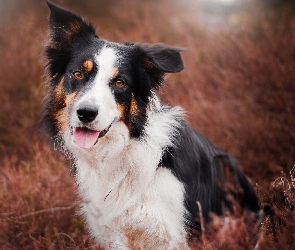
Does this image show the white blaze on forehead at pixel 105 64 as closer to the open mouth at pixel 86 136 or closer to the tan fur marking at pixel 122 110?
the tan fur marking at pixel 122 110

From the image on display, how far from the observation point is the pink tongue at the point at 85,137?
3.04 meters

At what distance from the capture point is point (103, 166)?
326cm

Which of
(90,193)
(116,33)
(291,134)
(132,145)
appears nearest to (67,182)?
(90,193)

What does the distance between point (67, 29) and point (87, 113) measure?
2.97ft

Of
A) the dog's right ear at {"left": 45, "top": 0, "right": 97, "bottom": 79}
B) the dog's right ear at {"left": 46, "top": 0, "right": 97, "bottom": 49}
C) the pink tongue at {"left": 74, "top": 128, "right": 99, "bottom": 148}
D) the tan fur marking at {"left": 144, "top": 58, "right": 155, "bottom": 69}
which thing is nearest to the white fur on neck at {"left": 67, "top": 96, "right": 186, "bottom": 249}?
the pink tongue at {"left": 74, "top": 128, "right": 99, "bottom": 148}

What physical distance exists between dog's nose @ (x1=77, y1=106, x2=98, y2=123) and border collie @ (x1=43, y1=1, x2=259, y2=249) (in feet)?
0.18

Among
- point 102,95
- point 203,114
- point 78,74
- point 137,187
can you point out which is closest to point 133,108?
point 102,95

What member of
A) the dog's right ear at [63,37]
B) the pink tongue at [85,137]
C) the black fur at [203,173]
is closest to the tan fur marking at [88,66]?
the dog's right ear at [63,37]

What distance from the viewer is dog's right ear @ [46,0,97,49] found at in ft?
11.1

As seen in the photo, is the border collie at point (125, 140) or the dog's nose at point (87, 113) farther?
the border collie at point (125, 140)

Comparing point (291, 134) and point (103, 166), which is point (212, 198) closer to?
point (103, 166)

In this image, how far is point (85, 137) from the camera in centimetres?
306

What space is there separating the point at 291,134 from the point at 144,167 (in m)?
2.70

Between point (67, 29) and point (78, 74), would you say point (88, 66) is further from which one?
point (67, 29)
